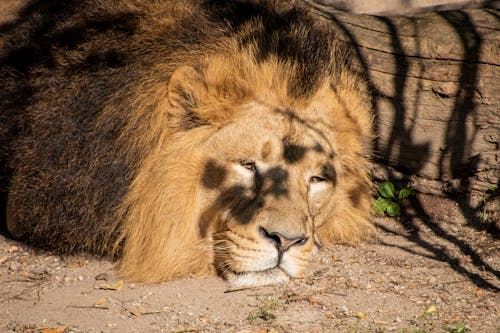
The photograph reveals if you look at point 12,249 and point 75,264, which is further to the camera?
point 12,249

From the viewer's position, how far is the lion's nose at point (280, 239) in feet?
12.0

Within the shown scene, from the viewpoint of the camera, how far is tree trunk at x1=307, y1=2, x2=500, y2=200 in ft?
15.7

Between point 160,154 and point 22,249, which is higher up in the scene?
point 160,154

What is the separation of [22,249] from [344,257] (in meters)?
2.16

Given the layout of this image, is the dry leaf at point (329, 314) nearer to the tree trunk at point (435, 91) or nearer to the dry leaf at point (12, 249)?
the tree trunk at point (435, 91)

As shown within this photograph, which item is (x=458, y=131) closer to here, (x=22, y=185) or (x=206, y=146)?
(x=206, y=146)

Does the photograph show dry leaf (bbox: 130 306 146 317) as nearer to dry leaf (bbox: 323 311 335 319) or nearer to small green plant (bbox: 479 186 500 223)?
dry leaf (bbox: 323 311 335 319)

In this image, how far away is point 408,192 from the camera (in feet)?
17.3

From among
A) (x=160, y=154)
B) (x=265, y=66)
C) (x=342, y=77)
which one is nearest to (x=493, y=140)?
(x=342, y=77)

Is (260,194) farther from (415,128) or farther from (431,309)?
(415,128)

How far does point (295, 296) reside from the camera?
3801 mm

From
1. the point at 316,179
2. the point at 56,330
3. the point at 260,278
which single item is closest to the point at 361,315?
the point at 260,278

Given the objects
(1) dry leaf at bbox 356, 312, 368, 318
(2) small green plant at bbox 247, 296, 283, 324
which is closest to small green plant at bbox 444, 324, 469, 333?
(1) dry leaf at bbox 356, 312, 368, 318

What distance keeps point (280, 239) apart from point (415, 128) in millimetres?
1888
